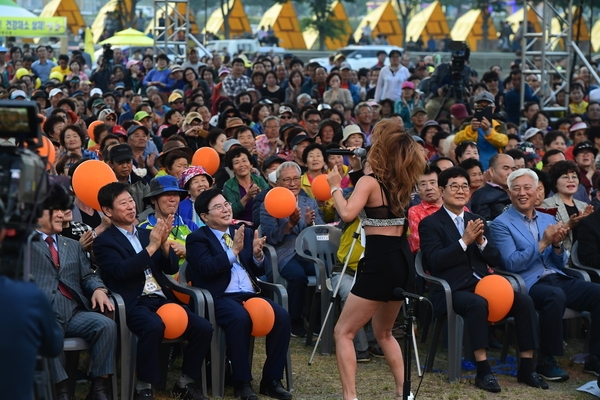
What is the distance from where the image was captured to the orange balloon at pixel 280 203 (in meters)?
7.77

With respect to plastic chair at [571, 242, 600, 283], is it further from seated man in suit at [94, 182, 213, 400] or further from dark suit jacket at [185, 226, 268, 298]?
seated man in suit at [94, 182, 213, 400]

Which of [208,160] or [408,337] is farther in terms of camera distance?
[208,160]

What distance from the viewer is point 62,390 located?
19.2 feet

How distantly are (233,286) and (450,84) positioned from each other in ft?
31.0

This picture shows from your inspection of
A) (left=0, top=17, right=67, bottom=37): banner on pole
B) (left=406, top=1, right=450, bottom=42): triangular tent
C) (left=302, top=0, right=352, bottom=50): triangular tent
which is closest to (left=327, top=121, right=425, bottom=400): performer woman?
(left=0, top=17, right=67, bottom=37): banner on pole

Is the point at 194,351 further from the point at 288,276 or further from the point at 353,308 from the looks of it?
the point at 288,276

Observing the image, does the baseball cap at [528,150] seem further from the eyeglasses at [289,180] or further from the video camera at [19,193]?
the video camera at [19,193]

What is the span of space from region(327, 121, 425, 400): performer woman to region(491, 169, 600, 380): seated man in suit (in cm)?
180

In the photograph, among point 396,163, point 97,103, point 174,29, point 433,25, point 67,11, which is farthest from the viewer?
point 433,25

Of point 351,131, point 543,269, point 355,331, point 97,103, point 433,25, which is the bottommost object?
point 355,331

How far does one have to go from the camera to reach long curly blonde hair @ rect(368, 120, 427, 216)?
5734mm

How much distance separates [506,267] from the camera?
24.4ft

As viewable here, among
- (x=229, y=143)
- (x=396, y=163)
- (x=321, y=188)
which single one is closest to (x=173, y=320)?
(x=396, y=163)

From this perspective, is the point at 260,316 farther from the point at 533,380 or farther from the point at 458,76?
the point at 458,76
